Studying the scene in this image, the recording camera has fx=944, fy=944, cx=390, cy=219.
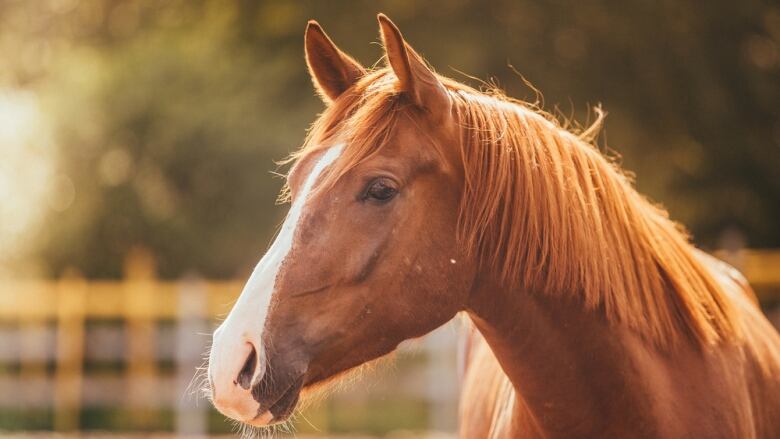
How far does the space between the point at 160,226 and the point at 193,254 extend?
65 cm

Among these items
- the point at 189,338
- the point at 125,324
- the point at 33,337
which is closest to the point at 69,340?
the point at 33,337

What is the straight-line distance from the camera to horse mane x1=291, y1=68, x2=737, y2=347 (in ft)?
8.62

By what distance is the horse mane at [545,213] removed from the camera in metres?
2.63

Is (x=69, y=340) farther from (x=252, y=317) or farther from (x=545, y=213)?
(x=545, y=213)

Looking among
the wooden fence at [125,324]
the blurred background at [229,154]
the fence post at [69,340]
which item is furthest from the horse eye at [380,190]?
the fence post at [69,340]

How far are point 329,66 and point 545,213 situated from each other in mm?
818

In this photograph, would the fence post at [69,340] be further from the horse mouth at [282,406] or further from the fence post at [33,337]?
the horse mouth at [282,406]

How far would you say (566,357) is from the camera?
2.68 meters

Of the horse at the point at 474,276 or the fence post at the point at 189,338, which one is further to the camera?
the fence post at the point at 189,338

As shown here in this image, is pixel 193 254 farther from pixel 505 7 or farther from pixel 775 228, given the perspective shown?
pixel 775 228

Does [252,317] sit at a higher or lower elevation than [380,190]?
lower

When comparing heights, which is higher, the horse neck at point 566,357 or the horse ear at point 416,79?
the horse ear at point 416,79

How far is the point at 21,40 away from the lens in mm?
22016

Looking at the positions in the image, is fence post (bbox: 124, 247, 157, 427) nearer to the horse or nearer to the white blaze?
the horse
